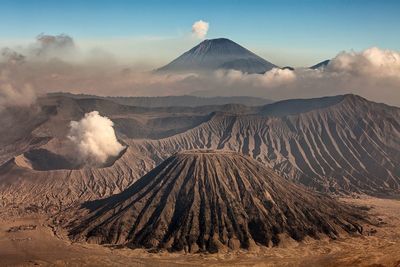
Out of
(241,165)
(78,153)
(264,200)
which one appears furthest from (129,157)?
(264,200)

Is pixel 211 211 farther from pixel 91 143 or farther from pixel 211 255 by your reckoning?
pixel 91 143

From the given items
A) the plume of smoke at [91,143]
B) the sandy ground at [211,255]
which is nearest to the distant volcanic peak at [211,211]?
the sandy ground at [211,255]

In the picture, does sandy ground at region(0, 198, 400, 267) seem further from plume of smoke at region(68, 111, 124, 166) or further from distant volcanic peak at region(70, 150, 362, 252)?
plume of smoke at region(68, 111, 124, 166)

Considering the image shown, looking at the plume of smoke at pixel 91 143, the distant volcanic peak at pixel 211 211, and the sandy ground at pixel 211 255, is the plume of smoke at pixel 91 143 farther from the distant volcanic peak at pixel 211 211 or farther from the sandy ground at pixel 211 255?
the sandy ground at pixel 211 255

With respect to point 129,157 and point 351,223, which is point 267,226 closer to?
point 351,223

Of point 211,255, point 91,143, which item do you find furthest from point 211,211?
point 91,143

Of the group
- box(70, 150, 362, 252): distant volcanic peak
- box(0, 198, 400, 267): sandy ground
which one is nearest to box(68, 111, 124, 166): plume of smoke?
box(70, 150, 362, 252): distant volcanic peak
